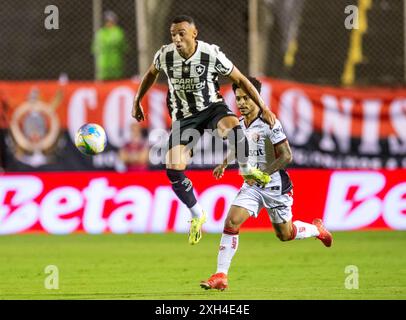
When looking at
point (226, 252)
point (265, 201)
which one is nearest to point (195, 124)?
point (265, 201)

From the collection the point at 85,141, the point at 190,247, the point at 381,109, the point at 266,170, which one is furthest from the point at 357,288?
the point at 381,109

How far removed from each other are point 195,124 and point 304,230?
1.76 metres

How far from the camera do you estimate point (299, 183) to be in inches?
656

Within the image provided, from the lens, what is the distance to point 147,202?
16.5 metres

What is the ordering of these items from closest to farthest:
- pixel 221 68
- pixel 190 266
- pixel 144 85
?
1. pixel 221 68
2. pixel 144 85
3. pixel 190 266

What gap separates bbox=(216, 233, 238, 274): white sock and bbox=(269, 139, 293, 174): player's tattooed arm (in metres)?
0.78

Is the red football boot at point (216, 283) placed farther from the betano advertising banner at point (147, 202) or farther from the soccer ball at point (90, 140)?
the betano advertising banner at point (147, 202)

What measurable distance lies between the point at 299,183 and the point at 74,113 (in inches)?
163

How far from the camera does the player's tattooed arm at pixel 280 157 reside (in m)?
10.6

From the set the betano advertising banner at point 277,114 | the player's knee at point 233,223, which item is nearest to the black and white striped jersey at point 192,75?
the player's knee at point 233,223

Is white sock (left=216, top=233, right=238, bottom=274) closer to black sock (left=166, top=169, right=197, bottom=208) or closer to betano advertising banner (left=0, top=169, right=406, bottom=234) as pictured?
black sock (left=166, top=169, right=197, bottom=208)

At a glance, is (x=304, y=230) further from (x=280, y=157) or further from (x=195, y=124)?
(x=195, y=124)

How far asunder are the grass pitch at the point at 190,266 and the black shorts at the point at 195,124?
1.50 metres

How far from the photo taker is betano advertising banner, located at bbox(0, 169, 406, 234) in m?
16.4
